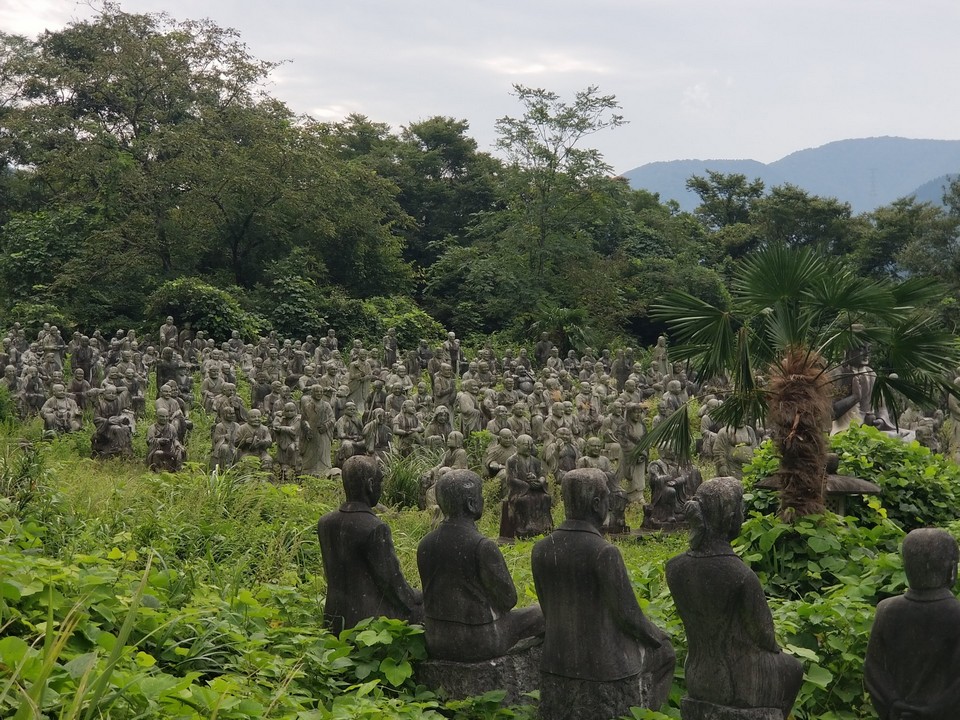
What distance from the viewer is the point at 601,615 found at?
550cm

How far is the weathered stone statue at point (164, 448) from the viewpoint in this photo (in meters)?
14.6

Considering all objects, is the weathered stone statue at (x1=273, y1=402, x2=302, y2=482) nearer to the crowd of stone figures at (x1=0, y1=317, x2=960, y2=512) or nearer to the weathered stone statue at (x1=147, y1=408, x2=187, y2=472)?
the crowd of stone figures at (x1=0, y1=317, x2=960, y2=512)

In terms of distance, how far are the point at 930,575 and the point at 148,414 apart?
16760 mm

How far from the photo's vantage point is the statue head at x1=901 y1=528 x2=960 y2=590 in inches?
186

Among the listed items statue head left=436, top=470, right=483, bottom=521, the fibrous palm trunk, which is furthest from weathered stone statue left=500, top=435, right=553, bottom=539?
statue head left=436, top=470, right=483, bottom=521

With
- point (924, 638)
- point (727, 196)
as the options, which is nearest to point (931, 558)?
point (924, 638)

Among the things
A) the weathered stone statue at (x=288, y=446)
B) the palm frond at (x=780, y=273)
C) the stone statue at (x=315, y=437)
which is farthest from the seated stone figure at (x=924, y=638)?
the stone statue at (x=315, y=437)

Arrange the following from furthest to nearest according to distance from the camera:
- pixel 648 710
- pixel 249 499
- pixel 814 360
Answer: pixel 249 499
pixel 814 360
pixel 648 710

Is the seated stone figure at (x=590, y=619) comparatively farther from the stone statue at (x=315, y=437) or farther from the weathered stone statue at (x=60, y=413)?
the weathered stone statue at (x=60, y=413)

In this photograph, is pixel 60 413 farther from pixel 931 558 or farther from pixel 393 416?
pixel 931 558

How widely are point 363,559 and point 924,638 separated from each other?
3.10 meters

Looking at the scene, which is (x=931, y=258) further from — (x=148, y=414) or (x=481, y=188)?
(x=148, y=414)

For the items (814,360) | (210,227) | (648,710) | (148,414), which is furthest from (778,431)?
(210,227)

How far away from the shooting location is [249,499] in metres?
10.1
